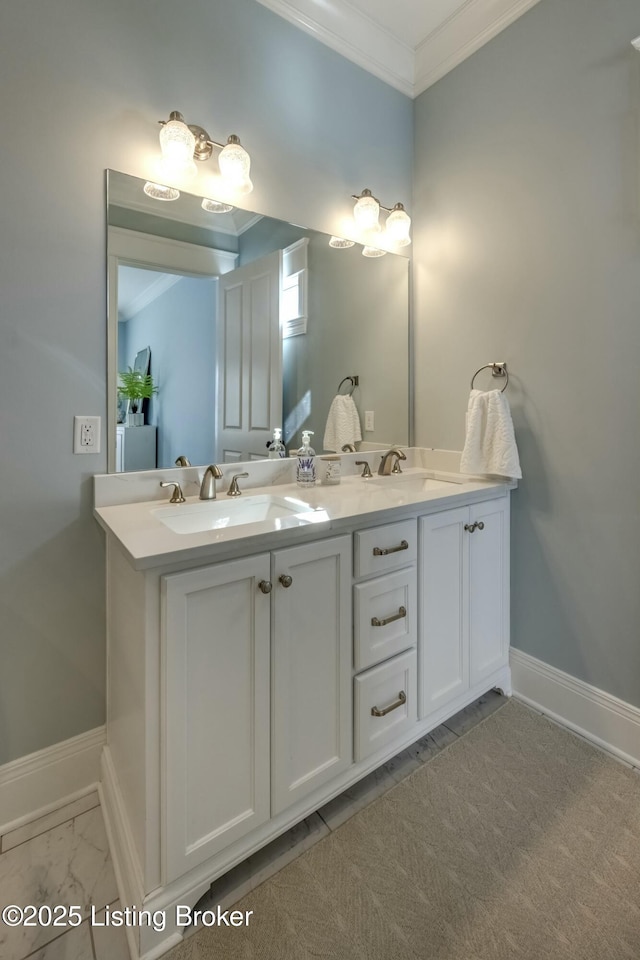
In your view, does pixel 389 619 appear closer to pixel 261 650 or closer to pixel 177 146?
pixel 261 650

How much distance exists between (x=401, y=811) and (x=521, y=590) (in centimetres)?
96

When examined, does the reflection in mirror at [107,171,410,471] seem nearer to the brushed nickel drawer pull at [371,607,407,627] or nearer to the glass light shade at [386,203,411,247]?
the glass light shade at [386,203,411,247]

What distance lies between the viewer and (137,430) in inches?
61.7

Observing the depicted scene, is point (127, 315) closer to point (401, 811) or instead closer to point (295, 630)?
point (295, 630)

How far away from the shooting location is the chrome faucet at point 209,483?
1588 mm

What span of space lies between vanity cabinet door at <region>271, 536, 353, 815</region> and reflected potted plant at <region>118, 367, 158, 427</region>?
2.47 ft

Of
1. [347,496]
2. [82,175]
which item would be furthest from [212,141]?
[347,496]

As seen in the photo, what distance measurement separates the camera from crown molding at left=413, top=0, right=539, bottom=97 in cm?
183

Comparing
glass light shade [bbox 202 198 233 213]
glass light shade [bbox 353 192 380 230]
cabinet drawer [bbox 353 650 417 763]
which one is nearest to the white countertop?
cabinet drawer [bbox 353 650 417 763]

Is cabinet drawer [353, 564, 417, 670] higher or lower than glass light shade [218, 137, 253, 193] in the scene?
lower

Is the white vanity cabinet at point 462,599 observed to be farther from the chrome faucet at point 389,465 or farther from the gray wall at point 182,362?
the gray wall at point 182,362

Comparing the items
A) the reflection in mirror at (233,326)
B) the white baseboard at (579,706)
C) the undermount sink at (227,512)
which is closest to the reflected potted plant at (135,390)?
the reflection in mirror at (233,326)

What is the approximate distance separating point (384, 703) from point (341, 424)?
1152 mm

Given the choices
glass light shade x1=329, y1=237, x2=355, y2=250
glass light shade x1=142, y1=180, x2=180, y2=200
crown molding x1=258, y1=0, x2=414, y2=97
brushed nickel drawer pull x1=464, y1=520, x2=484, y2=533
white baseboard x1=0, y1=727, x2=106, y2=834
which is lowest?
white baseboard x1=0, y1=727, x2=106, y2=834
